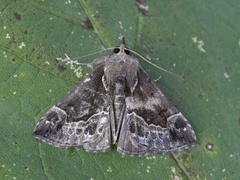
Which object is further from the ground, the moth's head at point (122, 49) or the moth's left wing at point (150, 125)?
the moth's head at point (122, 49)

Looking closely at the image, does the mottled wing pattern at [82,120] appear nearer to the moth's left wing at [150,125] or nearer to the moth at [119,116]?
the moth at [119,116]

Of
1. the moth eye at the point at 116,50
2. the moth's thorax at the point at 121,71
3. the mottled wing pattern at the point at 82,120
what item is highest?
the moth eye at the point at 116,50

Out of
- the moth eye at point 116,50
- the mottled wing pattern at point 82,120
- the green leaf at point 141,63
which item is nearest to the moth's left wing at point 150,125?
the green leaf at point 141,63

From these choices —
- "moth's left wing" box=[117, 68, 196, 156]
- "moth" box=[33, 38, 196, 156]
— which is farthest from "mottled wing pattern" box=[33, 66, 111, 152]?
"moth's left wing" box=[117, 68, 196, 156]

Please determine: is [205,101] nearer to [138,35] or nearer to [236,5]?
[138,35]

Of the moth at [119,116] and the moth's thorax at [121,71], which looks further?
the moth's thorax at [121,71]

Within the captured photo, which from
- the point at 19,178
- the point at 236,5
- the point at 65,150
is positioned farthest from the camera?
the point at 236,5

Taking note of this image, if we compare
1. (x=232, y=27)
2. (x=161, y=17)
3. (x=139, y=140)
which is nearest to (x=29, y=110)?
(x=139, y=140)
